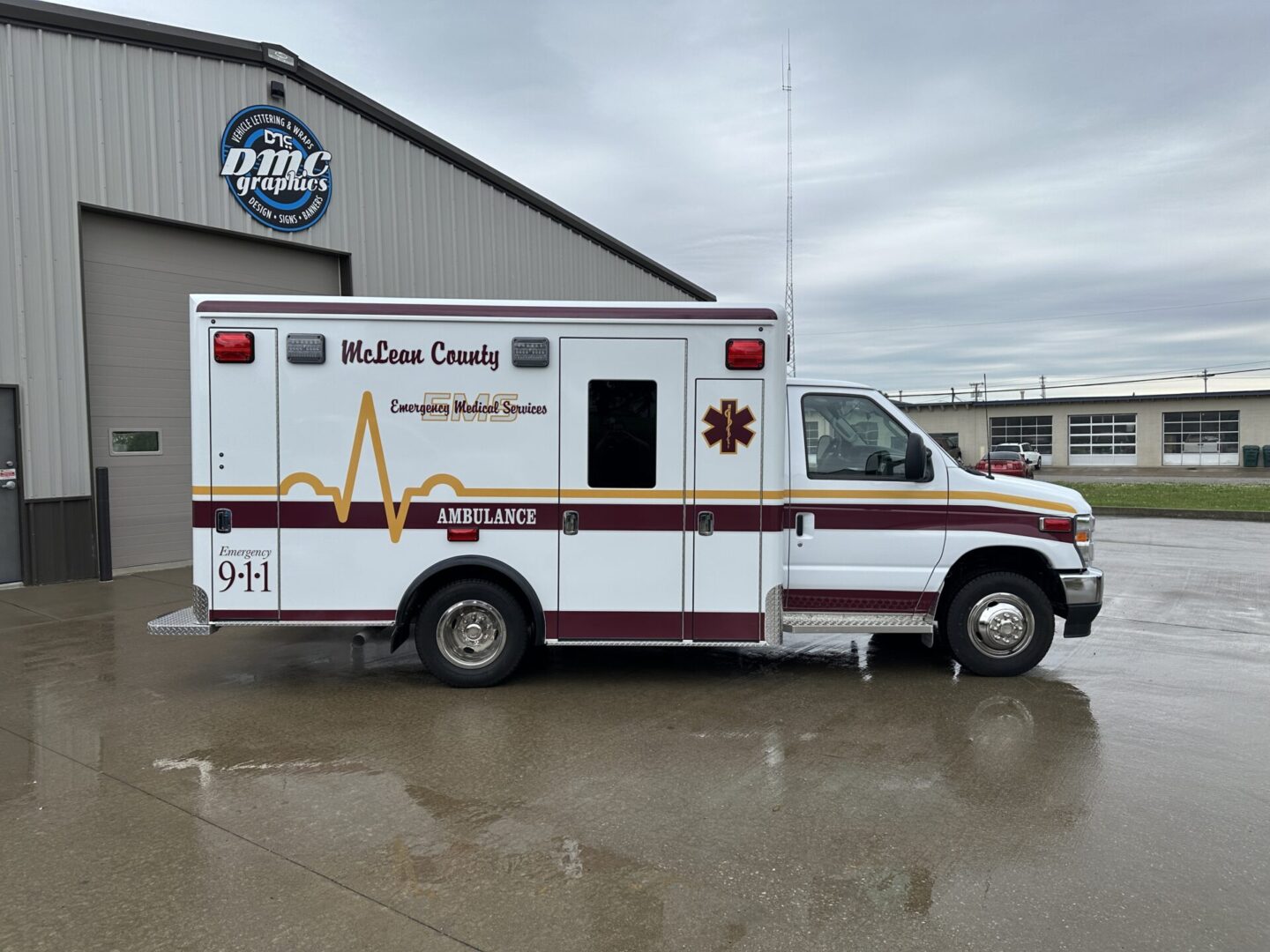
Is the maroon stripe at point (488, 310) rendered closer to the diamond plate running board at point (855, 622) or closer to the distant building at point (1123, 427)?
the diamond plate running board at point (855, 622)

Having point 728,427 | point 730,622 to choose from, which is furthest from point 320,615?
point 728,427

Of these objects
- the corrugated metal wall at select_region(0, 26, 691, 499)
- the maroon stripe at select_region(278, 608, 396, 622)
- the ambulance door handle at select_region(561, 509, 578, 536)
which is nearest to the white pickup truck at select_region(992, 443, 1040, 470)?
the corrugated metal wall at select_region(0, 26, 691, 499)

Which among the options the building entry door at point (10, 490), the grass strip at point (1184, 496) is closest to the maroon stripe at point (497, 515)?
the building entry door at point (10, 490)

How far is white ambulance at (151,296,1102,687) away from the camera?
641 centimetres

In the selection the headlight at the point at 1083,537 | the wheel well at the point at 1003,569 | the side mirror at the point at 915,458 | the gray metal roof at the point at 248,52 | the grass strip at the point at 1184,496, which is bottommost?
the grass strip at the point at 1184,496

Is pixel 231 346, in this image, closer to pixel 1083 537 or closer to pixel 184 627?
pixel 184 627

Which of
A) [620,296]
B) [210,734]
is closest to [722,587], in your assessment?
[210,734]

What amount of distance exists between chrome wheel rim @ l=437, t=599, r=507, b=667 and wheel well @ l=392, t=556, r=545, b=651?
0.70 feet

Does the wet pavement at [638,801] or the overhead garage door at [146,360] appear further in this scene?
the overhead garage door at [146,360]

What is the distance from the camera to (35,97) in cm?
1090

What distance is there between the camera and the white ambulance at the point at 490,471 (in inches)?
252

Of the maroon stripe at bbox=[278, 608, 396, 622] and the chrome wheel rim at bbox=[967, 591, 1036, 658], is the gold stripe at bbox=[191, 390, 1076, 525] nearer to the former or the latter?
the maroon stripe at bbox=[278, 608, 396, 622]

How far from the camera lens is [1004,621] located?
6.90 metres

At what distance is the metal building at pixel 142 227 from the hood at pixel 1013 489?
10454mm
